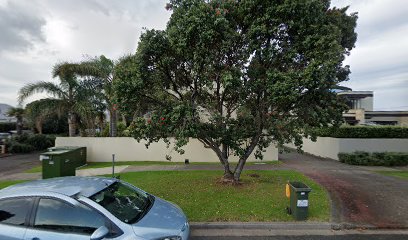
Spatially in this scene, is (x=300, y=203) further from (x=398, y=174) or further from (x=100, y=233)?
(x=398, y=174)

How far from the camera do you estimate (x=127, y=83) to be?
8109 millimetres

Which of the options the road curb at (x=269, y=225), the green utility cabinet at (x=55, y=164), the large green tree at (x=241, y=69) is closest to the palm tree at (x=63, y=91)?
the green utility cabinet at (x=55, y=164)

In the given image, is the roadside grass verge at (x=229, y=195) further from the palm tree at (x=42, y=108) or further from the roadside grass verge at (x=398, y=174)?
the palm tree at (x=42, y=108)

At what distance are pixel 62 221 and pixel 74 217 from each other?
156mm

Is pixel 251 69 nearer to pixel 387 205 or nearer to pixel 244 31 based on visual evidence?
pixel 244 31

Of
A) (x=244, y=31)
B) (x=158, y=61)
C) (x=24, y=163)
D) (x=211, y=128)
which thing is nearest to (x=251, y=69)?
(x=244, y=31)

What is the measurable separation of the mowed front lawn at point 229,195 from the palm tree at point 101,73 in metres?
6.76

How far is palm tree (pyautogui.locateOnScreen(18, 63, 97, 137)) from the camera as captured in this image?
17.1 metres

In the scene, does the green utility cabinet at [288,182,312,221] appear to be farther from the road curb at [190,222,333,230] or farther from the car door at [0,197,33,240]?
the car door at [0,197,33,240]

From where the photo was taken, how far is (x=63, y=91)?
57.3 feet

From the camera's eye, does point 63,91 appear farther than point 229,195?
Yes

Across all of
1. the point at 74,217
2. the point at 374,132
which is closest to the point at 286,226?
the point at 74,217

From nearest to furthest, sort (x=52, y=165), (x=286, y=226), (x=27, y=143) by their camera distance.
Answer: (x=286, y=226) → (x=52, y=165) → (x=27, y=143)

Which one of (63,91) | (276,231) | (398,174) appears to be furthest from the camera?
(63,91)
